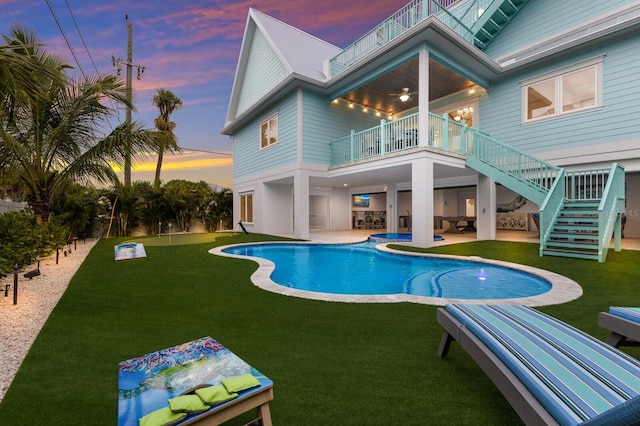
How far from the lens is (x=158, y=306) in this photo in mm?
4047

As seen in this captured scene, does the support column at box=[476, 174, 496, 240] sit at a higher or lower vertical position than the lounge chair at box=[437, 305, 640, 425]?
higher

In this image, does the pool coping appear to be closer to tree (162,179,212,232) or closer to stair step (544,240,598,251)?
stair step (544,240,598,251)

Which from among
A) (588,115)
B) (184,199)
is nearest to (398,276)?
(588,115)

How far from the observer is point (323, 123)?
41.0 feet

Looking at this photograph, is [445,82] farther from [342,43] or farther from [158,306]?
[158,306]

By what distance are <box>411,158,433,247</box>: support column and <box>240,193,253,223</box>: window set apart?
9.08m

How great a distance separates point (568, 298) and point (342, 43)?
52.4ft

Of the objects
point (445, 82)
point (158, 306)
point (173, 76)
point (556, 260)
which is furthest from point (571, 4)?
point (173, 76)

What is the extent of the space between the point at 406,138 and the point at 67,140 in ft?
28.9

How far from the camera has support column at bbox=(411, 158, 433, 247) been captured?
880 cm

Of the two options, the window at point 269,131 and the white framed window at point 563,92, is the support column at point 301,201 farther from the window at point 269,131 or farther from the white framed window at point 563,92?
the white framed window at point 563,92

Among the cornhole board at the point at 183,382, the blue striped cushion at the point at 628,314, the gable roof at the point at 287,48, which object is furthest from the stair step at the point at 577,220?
the gable roof at the point at 287,48

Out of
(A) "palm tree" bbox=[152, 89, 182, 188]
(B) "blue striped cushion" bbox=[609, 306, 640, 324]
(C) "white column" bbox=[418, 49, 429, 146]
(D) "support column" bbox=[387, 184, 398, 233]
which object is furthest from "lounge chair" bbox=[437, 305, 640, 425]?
(A) "palm tree" bbox=[152, 89, 182, 188]

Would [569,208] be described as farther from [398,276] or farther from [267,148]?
[267,148]
